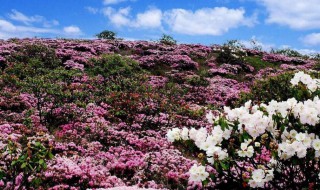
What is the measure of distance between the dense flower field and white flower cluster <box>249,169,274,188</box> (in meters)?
0.02

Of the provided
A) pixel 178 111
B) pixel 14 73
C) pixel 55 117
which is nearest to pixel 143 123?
pixel 178 111

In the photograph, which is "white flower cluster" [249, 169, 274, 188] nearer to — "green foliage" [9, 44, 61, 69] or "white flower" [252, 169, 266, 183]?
"white flower" [252, 169, 266, 183]

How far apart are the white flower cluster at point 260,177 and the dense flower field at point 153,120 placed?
2 cm

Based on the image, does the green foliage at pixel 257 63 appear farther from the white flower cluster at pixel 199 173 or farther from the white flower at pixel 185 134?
the white flower cluster at pixel 199 173

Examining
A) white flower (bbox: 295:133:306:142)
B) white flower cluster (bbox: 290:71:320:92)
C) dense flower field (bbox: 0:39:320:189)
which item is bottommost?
dense flower field (bbox: 0:39:320:189)

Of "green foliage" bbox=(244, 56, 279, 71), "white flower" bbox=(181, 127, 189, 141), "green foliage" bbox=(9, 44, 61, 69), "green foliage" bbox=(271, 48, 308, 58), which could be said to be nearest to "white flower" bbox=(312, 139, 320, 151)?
"white flower" bbox=(181, 127, 189, 141)

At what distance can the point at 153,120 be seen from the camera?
18.3 meters

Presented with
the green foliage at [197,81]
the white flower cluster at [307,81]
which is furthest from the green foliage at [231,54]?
the white flower cluster at [307,81]

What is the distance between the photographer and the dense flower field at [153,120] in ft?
23.4

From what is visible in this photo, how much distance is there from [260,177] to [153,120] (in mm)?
11384

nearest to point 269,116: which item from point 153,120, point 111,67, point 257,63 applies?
point 153,120

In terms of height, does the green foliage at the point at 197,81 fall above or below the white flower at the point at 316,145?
below

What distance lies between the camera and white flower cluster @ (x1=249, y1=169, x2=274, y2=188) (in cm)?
707

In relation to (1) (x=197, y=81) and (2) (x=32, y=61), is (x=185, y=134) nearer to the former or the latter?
(1) (x=197, y=81)
